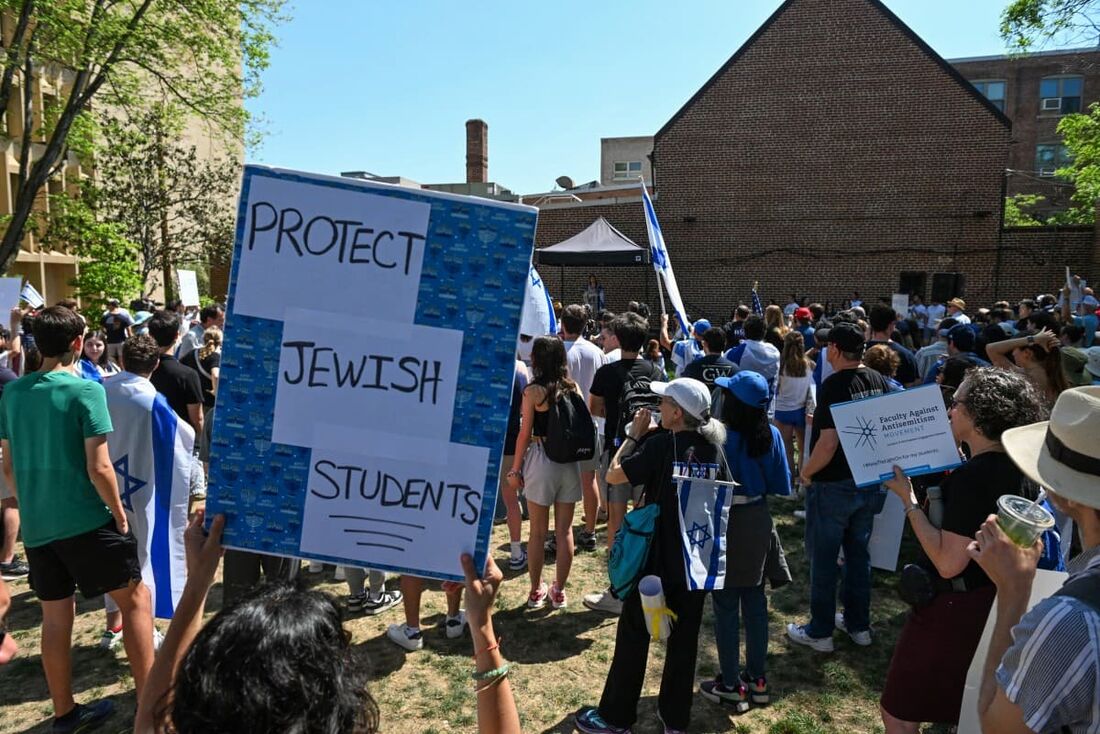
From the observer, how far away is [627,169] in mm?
39719

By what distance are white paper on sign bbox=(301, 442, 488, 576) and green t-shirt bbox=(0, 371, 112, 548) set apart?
2.05 meters

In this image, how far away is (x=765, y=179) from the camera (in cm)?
2223

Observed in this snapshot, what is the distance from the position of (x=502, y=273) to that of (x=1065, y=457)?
148 centimetres

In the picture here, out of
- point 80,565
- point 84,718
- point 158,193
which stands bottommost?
point 84,718

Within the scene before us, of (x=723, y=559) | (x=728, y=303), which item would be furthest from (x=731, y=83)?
(x=723, y=559)

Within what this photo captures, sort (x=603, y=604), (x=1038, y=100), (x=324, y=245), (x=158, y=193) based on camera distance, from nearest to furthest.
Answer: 1. (x=324, y=245)
2. (x=603, y=604)
3. (x=158, y=193)
4. (x=1038, y=100)

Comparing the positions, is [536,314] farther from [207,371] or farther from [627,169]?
[627,169]

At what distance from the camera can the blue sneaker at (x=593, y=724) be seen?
350 cm

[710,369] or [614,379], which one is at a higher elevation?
[710,369]

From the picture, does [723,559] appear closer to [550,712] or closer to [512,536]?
[550,712]

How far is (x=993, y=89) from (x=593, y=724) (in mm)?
48508

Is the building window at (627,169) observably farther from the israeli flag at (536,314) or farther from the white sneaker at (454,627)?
the white sneaker at (454,627)

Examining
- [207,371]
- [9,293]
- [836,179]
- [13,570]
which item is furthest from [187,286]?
[836,179]

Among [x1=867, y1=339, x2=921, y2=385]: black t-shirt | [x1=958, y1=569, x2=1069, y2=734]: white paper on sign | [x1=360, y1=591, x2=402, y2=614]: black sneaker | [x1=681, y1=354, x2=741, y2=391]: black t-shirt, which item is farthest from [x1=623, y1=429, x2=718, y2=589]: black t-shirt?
[x1=867, y1=339, x2=921, y2=385]: black t-shirt
